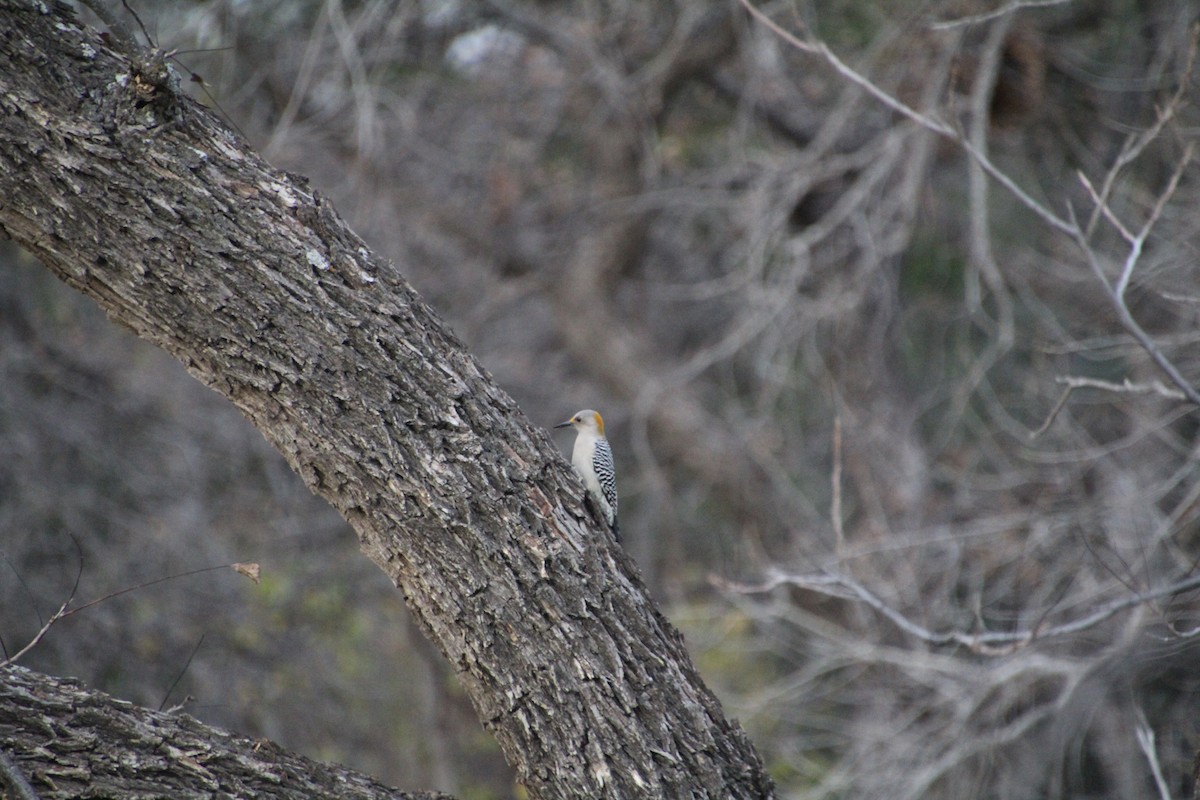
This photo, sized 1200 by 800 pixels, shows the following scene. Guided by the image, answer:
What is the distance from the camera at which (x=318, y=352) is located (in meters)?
2.30

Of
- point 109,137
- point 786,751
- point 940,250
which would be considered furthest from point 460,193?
point 109,137

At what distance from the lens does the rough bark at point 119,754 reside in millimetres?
2053

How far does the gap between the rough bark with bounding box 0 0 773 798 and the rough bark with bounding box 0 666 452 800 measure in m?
0.47

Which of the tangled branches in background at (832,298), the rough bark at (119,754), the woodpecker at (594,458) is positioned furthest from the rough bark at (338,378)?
the tangled branches in background at (832,298)

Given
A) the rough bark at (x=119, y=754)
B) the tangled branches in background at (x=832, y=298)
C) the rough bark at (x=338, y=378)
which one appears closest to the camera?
the rough bark at (x=119, y=754)

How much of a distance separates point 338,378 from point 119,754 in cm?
90

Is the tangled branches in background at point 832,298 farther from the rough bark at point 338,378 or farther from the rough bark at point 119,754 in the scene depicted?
the rough bark at point 119,754

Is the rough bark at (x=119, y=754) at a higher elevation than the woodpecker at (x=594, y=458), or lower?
lower

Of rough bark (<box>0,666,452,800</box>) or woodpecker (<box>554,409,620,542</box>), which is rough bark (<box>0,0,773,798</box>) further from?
woodpecker (<box>554,409,620,542</box>)

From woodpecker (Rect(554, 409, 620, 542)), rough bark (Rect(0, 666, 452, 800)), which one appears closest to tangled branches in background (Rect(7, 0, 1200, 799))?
woodpecker (Rect(554, 409, 620, 542))

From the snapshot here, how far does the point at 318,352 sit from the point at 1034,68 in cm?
551

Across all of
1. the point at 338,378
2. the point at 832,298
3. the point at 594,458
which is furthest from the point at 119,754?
the point at 832,298

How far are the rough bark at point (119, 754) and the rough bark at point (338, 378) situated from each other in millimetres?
467

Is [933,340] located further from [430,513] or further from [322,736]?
[430,513]
